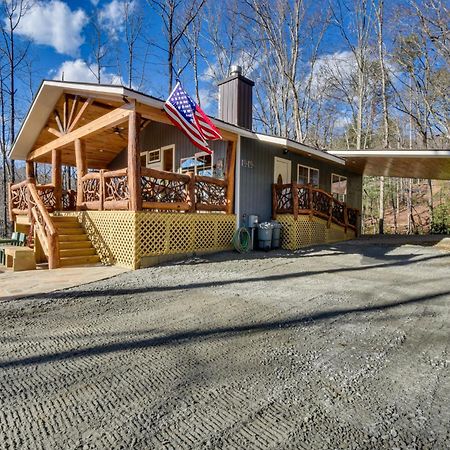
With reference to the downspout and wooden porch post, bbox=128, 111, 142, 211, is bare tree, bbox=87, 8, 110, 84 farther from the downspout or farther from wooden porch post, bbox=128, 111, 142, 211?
wooden porch post, bbox=128, 111, 142, 211

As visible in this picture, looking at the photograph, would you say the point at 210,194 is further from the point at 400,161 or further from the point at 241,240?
the point at 400,161

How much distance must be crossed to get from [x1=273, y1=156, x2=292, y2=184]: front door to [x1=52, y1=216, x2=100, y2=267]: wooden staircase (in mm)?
5759

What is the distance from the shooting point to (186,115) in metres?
6.55

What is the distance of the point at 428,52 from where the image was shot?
53.7 ft

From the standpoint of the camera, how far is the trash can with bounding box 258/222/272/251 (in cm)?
895

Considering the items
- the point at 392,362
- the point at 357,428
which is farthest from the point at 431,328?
the point at 357,428

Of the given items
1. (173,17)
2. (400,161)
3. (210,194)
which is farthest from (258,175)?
(173,17)

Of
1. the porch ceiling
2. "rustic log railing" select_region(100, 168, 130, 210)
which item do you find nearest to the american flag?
"rustic log railing" select_region(100, 168, 130, 210)

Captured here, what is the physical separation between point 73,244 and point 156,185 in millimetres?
2409

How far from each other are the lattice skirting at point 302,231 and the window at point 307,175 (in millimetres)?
1706

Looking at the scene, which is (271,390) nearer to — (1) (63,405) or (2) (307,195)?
(1) (63,405)

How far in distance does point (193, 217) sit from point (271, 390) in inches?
224

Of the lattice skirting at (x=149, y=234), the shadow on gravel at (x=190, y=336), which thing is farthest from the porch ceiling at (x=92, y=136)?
the shadow on gravel at (x=190, y=336)

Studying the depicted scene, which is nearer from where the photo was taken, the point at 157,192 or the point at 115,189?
the point at 157,192
